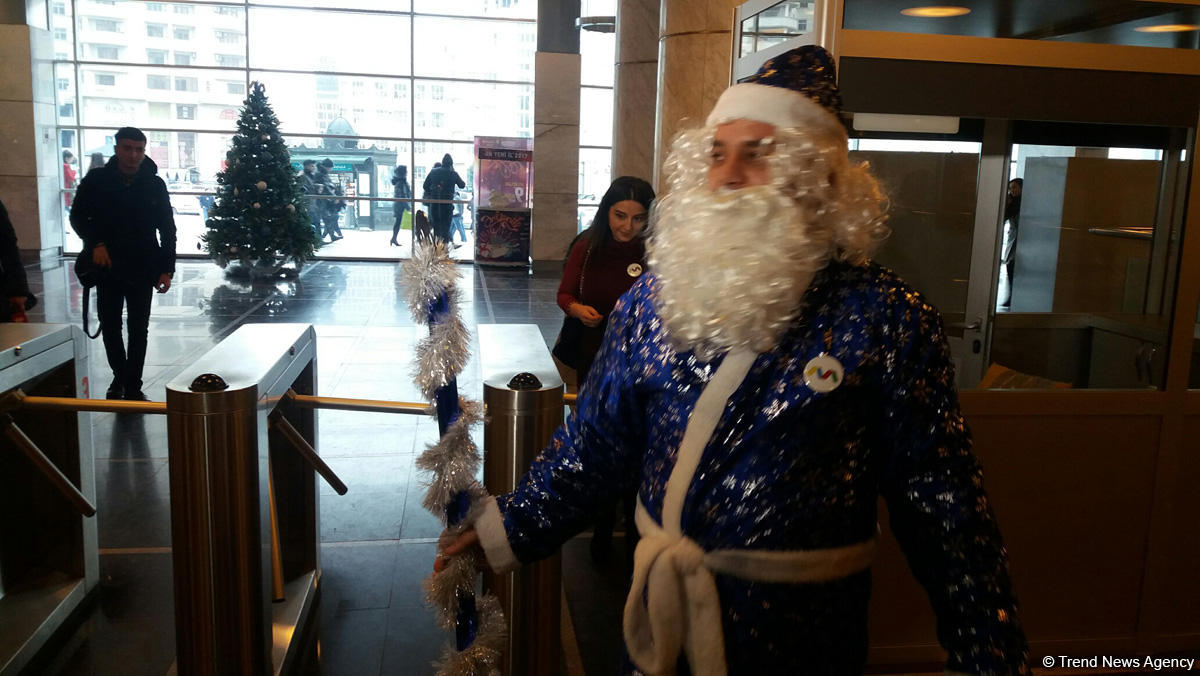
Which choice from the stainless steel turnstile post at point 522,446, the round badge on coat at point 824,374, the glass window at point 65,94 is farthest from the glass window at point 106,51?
the round badge on coat at point 824,374

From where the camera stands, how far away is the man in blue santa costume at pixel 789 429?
3.99ft

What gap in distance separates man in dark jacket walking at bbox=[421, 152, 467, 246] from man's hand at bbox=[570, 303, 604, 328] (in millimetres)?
11846

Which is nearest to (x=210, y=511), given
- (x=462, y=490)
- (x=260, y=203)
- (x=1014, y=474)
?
(x=462, y=490)

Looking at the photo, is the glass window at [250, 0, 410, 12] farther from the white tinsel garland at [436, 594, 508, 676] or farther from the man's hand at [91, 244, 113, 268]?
the white tinsel garland at [436, 594, 508, 676]

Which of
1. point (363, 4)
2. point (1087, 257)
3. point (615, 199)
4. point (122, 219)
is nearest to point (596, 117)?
point (363, 4)

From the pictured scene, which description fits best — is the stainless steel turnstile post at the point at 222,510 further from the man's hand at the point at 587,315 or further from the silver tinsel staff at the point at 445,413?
the man's hand at the point at 587,315

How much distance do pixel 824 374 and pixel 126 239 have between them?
5.42 meters

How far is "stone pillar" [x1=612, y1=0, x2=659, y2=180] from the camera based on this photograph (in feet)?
25.1

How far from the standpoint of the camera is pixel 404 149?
51.6 feet

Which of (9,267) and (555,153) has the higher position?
(555,153)

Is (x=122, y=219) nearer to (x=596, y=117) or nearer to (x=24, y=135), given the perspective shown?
(x=24, y=135)

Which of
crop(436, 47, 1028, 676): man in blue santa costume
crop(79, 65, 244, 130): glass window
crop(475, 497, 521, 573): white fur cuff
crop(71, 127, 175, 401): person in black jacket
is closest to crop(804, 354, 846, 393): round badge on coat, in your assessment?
crop(436, 47, 1028, 676): man in blue santa costume

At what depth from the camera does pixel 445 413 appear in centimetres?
165

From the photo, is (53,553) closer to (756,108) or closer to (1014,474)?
(756,108)
